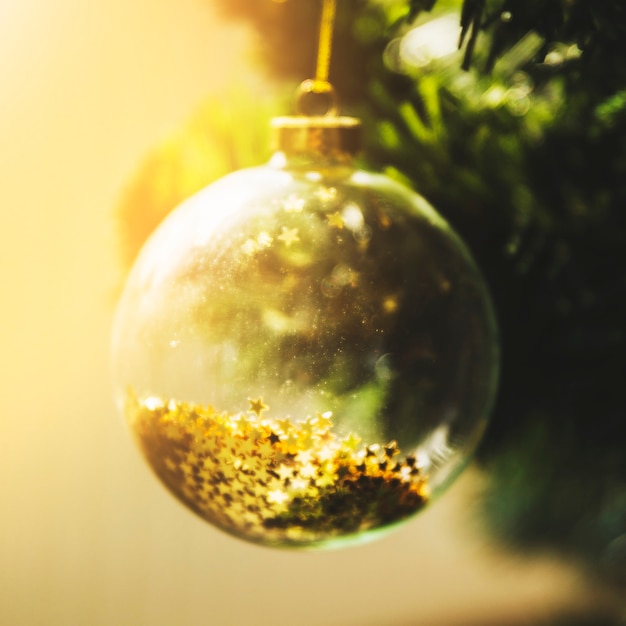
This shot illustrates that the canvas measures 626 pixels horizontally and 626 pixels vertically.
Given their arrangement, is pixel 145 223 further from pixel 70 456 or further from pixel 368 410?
pixel 70 456

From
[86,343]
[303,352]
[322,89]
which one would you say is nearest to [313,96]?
[322,89]

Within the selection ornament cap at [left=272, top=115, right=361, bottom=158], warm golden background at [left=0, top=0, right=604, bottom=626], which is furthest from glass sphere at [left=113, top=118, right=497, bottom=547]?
warm golden background at [left=0, top=0, right=604, bottom=626]

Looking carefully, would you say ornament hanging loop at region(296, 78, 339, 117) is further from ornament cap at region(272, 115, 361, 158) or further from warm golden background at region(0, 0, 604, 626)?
warm golden background at region(0, 0, 604, 626)

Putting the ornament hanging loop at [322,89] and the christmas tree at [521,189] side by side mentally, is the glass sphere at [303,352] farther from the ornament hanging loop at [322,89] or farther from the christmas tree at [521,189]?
the christmas tree at [521,189]

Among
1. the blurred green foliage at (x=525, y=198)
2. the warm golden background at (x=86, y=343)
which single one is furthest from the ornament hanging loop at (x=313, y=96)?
the warm golden background at (x=86, y=343)

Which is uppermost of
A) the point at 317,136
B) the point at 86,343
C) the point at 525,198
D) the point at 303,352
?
the point at 86,343

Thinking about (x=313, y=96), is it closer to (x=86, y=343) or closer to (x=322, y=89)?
(x=322, y=89)
